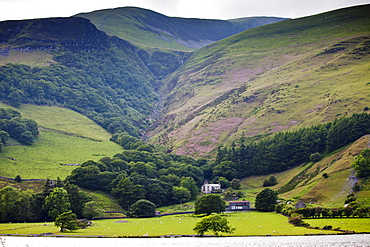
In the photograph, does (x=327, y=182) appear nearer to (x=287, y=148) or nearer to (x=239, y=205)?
(x=239, y=205)

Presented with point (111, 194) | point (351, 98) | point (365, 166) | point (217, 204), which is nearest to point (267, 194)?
point (217, 204)

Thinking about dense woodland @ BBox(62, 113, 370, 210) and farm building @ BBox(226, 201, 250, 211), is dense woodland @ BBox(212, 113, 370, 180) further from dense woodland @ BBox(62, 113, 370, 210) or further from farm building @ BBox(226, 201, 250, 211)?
farm building @ BBox(226, 201, 250, 211)

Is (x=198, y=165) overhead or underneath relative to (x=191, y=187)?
overhead

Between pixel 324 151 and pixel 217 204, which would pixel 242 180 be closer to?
pixel 324 151

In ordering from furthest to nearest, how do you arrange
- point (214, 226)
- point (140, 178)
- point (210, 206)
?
point (140, 178), point (210, 206), point (214, 226)

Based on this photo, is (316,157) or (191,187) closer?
(316,157)

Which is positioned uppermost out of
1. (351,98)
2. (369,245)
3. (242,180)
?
(351,98)

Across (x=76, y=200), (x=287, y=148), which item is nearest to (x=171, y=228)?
(x=76, y=200)
